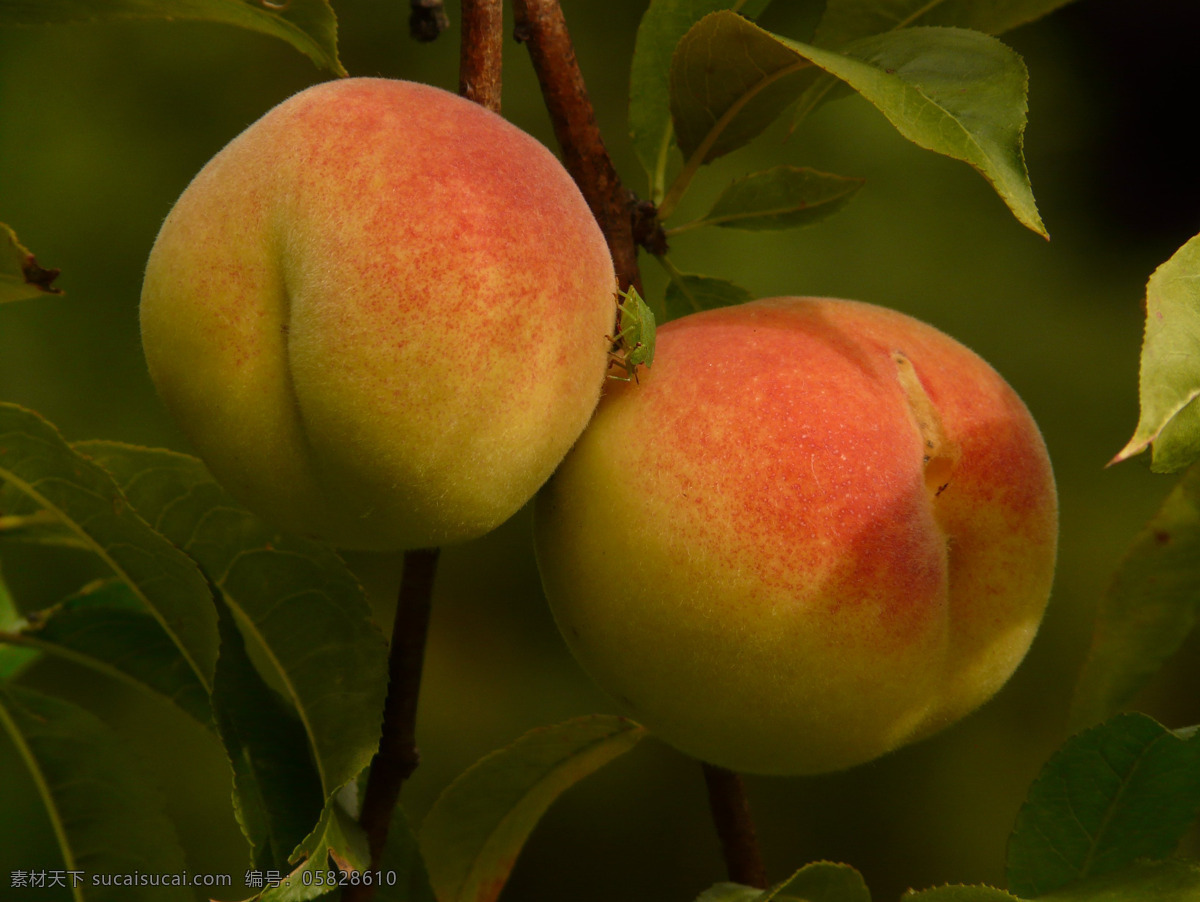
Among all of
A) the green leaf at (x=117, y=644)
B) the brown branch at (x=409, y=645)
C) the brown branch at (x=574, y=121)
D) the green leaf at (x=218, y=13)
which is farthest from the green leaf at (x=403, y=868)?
the green leaf at (x=218, y=13)

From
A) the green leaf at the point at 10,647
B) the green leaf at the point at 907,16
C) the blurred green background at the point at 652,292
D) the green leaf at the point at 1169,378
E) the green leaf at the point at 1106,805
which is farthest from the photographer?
the blurred green background at the point at 652,292

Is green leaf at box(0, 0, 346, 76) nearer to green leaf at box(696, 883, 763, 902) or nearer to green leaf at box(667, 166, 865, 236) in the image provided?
green leaf at box(667, 166, 865, 236)

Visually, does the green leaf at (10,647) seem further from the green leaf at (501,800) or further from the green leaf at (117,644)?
the green leaf at (501,800)

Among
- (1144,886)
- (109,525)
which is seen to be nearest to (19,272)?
(109,525)

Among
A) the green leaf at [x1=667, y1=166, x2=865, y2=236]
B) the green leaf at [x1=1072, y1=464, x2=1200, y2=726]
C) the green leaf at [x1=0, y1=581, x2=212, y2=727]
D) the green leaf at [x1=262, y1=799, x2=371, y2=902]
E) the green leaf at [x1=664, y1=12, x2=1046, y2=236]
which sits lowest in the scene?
the green leaf at [x1=0, y1=581, x2=212, y2=727]

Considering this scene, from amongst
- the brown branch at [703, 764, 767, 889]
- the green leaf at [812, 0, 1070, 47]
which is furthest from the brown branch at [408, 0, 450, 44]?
the brown branch at [703, 764, 767, 889]
